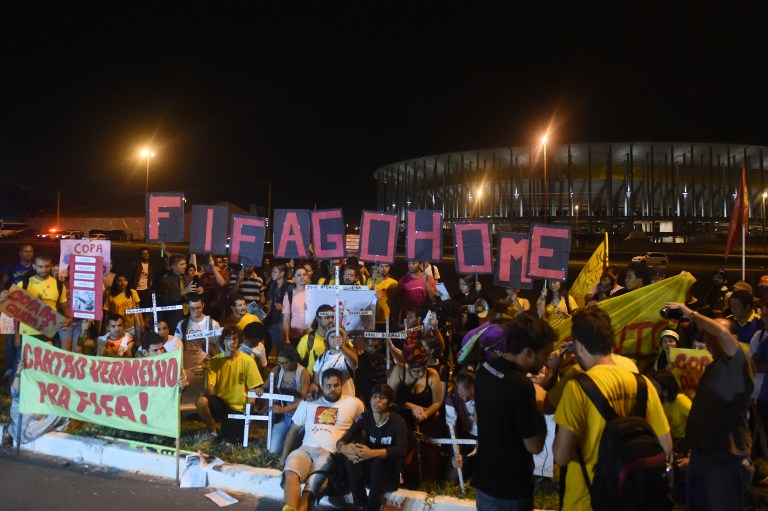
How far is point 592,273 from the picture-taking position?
9.64 metres

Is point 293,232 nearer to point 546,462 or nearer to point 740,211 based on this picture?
point 546,462

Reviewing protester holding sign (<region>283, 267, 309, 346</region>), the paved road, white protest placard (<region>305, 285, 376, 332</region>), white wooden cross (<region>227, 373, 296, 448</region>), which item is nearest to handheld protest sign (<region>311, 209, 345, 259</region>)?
protester holding sign (<region>283, 267, 309, 346</region>)

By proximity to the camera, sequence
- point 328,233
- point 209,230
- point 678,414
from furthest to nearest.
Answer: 1. point 209,230
2. point 328,233
3. point 678,414

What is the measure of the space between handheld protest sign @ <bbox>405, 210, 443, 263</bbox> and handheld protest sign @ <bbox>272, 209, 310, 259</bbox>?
1.51 meters

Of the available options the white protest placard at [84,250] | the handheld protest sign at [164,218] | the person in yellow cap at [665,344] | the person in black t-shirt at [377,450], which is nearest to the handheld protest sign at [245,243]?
the handheld protest sign at [164,218]

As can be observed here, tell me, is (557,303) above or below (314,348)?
above

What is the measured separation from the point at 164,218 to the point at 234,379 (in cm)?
341

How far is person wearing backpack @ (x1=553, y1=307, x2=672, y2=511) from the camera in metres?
2.93

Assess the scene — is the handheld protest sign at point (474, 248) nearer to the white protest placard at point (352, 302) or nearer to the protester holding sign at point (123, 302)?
the white protest placard at point (352, 302)

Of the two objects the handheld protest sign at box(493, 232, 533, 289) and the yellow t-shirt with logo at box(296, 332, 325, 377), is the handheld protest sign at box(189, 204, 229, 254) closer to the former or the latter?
the yellow t-shirt with logo at box(296, 332, 325, 377)

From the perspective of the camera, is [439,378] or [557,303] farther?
[557,303]

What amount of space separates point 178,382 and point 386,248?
3619mm

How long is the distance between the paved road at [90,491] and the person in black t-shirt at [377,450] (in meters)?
0.79

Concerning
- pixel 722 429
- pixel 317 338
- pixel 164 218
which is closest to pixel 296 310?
pixel 317 338
